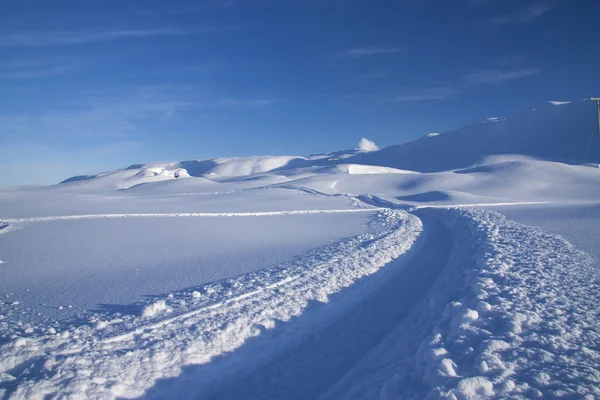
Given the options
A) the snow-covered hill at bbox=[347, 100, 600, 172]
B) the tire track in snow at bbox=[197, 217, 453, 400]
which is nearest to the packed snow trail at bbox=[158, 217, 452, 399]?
the tire track in snow at bbox=[197, 217, 453, 400]

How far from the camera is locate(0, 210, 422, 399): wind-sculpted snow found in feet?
14.0

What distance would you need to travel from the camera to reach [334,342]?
5879 mm

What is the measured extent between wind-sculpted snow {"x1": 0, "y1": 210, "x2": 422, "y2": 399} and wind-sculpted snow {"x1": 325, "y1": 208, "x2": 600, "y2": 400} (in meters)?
1.70

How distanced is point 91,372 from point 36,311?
2473 millimetres

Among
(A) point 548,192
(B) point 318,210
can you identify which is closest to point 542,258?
(B) point 318,210

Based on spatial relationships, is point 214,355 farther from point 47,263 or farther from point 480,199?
point 480,199

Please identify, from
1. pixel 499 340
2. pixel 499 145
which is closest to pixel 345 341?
pixel 499 340

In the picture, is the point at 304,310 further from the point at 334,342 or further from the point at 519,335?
the point at 519,335

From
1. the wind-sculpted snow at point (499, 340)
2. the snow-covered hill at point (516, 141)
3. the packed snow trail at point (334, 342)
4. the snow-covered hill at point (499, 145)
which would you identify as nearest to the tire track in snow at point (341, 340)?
the packed snow trail at point (334, 342)

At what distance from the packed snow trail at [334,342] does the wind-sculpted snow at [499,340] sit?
1.04ft

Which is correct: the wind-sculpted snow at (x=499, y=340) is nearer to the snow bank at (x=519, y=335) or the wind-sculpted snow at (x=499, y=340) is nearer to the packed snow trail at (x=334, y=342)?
the snow bank at (x=519, y=335)

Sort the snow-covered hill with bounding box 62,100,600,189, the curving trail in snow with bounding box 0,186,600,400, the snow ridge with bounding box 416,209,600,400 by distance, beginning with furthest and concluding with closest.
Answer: the snow-covered hill with bounding box 62,100,600,189 < the curving trail in snow with bounding box 0,186,600,400 < the snow ridge with bounding box 416,209,600,400

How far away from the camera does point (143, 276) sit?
801cm

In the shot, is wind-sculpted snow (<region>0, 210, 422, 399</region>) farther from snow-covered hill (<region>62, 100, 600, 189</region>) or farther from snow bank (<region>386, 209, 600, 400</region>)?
snow-covered hill (<region>62, 100, 600, 189</region>)
